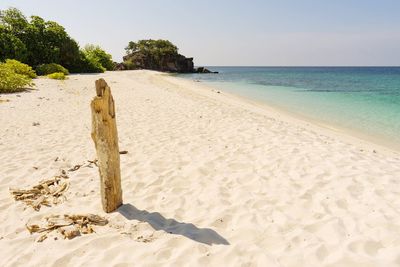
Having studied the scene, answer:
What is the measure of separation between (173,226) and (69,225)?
1.54 m

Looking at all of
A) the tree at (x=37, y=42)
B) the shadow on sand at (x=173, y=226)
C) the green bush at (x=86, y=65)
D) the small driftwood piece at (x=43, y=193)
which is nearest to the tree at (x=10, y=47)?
the tree at (x=37, y=42)

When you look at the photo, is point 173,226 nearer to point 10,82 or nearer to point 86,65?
point 10,82

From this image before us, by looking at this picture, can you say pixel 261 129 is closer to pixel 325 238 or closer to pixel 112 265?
pixel 325 238

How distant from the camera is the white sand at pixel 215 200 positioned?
3889mm

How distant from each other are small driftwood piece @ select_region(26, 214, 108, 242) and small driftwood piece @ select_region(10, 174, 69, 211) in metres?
0.65

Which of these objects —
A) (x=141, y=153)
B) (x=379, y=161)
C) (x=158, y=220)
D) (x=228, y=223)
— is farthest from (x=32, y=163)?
(x=379, y=161)

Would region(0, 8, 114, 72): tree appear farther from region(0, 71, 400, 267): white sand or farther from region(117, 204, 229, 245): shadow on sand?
region(117, 204, 229, 245): shadow on sand

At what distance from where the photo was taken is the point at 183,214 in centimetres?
494

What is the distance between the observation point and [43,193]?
5590 millimetres

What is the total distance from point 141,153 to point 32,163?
8.27 feet

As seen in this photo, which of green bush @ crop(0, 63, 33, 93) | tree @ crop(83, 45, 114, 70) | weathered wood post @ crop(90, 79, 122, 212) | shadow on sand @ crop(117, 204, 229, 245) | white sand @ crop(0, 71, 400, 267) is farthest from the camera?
tree @ crop(83, 45, 114, 70)

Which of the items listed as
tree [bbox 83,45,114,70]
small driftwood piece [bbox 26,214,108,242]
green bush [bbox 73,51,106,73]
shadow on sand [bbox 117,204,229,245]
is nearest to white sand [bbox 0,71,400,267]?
shadow on sand [bbox 117,204,229,245]

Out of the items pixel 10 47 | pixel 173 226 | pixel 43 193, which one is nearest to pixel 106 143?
pixel 173 226

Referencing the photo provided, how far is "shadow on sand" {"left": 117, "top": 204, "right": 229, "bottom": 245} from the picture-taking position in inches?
166
